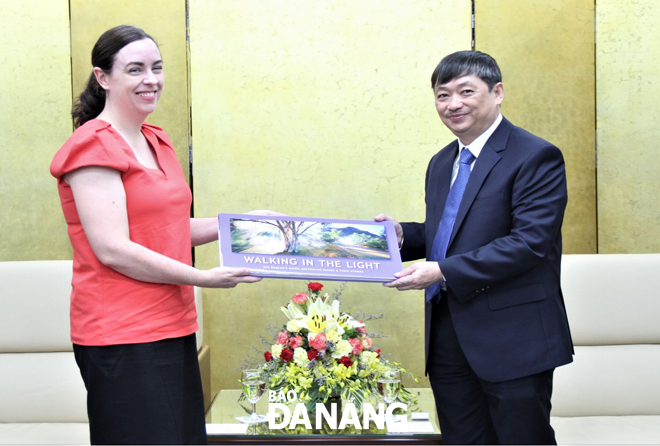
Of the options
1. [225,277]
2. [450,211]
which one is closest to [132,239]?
[225,277]

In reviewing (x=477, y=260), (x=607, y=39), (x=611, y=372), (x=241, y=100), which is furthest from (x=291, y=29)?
(x=611, y=372)

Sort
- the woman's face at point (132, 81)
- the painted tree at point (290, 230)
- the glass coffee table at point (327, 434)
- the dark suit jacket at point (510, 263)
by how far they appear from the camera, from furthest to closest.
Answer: the glass coffee table at point (327, 434) < the painted tree at point (290, 230) < the dark suit jacket at point (510, 263) < the woman's face at point (132, 81)

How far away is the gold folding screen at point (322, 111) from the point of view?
3.42 m

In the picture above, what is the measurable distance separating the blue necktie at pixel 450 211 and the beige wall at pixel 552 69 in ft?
4.88

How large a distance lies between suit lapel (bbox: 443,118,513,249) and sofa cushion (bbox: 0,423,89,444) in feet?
6.02

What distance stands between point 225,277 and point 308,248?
1.16 ft

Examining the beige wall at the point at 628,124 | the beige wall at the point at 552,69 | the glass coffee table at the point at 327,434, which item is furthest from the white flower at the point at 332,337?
the beige wall at the point at 628,124

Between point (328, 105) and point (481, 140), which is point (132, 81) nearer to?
point (481, 140)

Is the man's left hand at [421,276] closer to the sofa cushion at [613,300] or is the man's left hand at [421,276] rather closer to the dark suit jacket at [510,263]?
the dark suit jacket at [510,263]

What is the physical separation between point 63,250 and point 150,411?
217cm

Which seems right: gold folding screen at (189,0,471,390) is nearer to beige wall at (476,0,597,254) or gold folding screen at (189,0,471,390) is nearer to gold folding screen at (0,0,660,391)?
gold folding screen at (0,0,660,391)

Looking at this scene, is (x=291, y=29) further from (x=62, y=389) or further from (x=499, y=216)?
(x=62, y=389)

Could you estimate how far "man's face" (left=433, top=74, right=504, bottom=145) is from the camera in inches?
84.4

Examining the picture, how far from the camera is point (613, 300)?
3094 millimetres
